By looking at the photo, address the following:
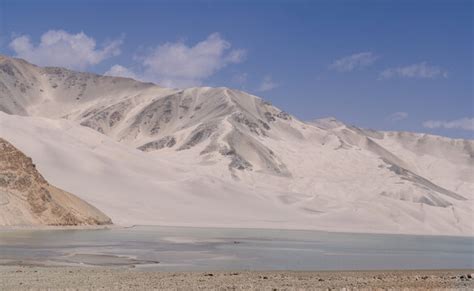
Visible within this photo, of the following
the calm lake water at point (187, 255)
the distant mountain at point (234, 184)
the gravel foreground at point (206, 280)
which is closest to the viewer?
the gravel foreground at point (206, 280)

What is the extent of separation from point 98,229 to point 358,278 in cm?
4287

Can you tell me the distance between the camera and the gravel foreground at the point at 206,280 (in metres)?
24.7

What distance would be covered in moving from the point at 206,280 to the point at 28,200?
42445 millimetres

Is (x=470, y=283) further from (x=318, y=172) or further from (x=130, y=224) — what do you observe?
(x=318, y=172)

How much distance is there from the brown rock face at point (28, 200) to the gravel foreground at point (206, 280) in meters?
33.9

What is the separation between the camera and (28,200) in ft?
218

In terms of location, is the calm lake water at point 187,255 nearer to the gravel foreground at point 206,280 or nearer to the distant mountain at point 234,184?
the gravel foreground at point 206,280

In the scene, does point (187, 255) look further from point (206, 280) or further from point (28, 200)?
point (28, 200)

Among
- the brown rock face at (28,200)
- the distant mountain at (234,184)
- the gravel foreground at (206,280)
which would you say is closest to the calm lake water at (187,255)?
the gravel foreground at (206,280)

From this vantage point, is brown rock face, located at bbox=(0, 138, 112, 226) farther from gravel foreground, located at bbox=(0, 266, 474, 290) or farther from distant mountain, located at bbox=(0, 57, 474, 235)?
gravel foreground, located at bbox=(0, 266, 474, 290)

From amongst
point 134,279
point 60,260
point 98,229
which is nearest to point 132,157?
point 98,229

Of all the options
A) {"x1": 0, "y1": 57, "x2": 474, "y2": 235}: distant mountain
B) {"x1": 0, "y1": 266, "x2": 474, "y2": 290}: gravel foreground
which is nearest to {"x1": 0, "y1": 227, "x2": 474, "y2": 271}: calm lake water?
{"x1": 0, "y1": 266, "x2": 474, "y2": 290}: gravel foreground

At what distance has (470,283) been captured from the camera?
93.5 ft

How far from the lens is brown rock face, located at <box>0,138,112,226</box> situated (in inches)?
2504
